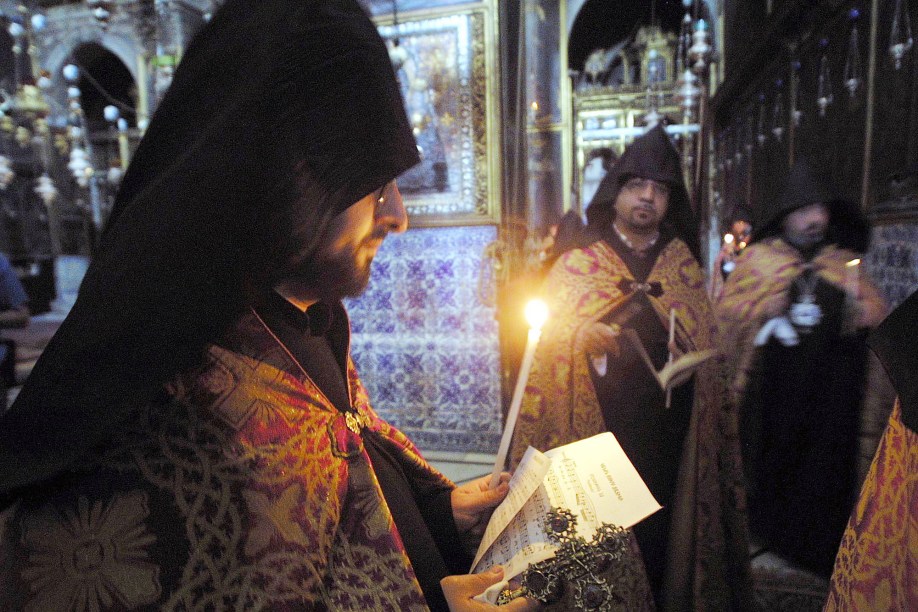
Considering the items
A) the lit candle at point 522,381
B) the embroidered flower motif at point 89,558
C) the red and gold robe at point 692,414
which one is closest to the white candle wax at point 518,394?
the lit candle at point 522,381

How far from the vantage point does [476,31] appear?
4.49 meters

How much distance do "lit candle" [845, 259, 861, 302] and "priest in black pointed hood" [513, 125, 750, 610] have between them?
655 mm

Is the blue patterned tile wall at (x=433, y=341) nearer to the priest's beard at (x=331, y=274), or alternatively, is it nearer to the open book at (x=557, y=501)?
the open book at (x=557, y=501)

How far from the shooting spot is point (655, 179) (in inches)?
105

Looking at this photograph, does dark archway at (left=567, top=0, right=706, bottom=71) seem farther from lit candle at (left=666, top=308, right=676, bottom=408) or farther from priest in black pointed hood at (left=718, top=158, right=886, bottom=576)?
lit candle at (left=666, top=308, right=676, bottom=408)

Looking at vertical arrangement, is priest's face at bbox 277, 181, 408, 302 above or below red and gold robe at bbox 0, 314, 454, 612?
above

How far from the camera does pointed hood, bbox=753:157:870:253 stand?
2602mm

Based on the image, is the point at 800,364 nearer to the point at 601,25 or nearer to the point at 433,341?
the point at 433,341

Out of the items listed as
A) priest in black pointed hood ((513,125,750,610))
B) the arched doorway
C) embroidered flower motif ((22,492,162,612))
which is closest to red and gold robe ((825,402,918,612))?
embroidered flower motif ((22,492,162,612))

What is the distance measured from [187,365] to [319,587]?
43 cm

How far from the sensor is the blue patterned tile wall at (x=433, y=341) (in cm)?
481

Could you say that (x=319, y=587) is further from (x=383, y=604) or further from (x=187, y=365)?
(x=187, y=365)

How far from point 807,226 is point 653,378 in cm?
144

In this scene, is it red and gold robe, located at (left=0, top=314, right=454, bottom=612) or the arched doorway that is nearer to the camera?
red and gold robe, located at (left=0, top=314, right=454, bottom=612)
